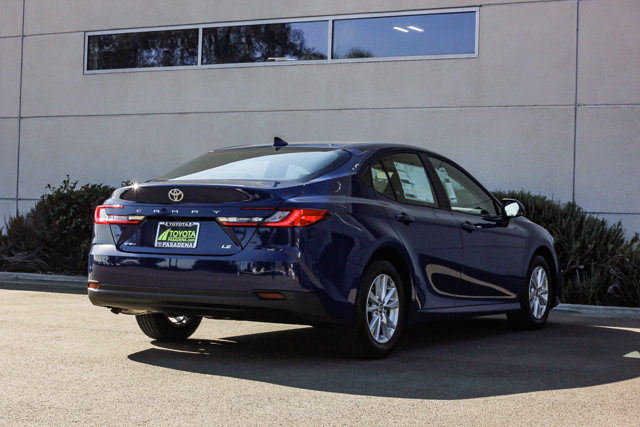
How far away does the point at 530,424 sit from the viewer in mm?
5211

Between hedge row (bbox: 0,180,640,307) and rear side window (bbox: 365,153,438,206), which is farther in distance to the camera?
hedge row (bbox: 0,180,640,307)

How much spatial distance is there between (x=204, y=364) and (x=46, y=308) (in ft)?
14.5

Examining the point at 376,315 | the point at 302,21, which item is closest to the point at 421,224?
the point at 376,315

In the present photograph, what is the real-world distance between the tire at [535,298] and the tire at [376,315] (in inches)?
95.6

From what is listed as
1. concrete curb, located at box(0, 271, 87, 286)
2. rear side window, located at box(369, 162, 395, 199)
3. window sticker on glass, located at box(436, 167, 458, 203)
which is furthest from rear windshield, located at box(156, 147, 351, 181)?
concrete curb, located at box(0, 271, 87, 286)

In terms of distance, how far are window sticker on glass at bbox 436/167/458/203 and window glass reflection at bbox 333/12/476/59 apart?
7.67 metres

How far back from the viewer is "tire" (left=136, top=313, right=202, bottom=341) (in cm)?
810

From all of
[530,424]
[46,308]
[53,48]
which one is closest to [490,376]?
[530,424]

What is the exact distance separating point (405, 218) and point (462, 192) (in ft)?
4.80

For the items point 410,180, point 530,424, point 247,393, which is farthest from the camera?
point 410,180

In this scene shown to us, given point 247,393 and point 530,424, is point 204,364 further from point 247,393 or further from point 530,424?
point 530,424

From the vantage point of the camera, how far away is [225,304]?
6.79 metres

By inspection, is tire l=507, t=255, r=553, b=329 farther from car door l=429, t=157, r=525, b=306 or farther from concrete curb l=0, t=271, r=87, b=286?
concrete curb l=0, t=271, r=87, b=286

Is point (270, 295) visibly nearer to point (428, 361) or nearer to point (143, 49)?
point (428, 361)
